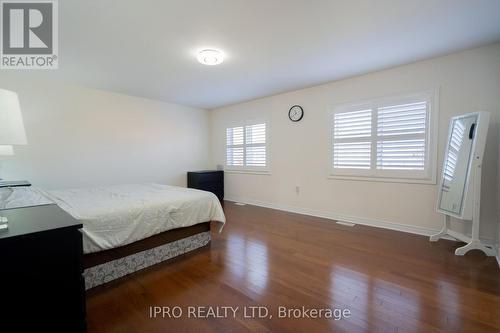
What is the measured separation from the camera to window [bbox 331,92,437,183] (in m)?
3.08

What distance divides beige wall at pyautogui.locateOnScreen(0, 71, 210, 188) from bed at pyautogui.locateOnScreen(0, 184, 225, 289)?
1583mm

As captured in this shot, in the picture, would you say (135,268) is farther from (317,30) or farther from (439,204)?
(439,204)

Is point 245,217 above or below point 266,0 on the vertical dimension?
below

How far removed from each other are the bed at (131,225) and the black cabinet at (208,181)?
241 cm

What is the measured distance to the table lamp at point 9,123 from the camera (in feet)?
3.77

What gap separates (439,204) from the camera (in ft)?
9.40

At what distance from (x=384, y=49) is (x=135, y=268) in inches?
142

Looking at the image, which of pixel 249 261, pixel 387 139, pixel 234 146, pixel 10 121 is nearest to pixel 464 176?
pixel 387 139

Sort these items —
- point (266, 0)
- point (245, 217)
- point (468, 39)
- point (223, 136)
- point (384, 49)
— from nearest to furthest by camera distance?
point (266, 0)
point (468, 39)
point (384, 49)
point (245, 217)
point (223, 136)

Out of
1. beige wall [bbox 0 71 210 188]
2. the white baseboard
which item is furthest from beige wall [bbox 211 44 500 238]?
beige wall [bbox 0 71 210 188]

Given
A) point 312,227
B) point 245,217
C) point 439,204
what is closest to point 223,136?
point 245,217

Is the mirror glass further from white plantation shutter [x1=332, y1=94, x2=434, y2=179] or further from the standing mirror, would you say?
white plantation shutter [x1=332, y1=94, x2=434, y2=179]

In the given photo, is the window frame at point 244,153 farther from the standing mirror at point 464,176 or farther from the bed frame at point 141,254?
the standing mirror at point 464,176

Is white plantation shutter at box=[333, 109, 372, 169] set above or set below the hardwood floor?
above
